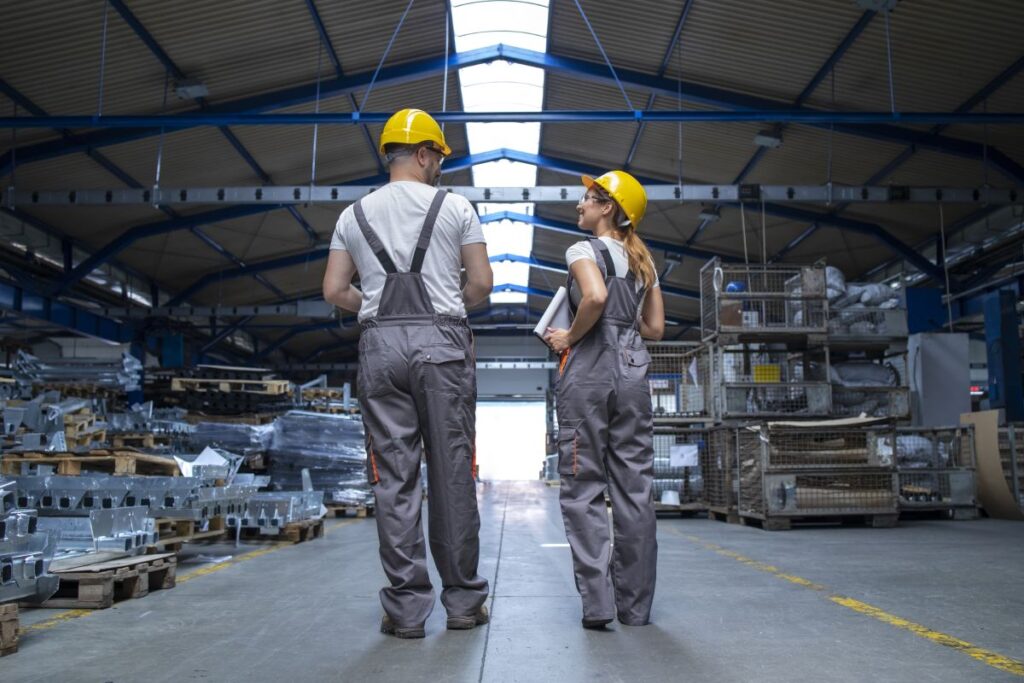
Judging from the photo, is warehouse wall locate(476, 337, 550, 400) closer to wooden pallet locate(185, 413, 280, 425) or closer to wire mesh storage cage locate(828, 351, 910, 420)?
wooden pallet locate(185, 413, 280, 425)

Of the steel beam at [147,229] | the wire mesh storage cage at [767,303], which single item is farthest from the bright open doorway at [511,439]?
the wire mesh storage cage at [767,303]

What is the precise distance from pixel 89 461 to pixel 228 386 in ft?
22.6

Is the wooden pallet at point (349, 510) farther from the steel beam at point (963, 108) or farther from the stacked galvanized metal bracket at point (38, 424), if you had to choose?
the steel beam at point (963, 108)

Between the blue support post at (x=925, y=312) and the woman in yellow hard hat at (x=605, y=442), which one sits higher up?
the blue support post at (x=925, y=312)

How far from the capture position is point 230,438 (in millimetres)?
10227

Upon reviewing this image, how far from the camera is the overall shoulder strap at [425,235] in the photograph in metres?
3.21

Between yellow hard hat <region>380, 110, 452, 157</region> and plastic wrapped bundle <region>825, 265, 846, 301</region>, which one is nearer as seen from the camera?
yellow hard hat <region>380, 110, 452, 157</region>

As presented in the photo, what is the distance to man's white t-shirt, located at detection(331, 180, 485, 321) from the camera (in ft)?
10.6

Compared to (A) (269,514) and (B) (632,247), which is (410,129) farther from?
(A) (269,514)

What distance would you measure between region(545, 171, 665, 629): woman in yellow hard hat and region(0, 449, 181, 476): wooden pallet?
398 cm

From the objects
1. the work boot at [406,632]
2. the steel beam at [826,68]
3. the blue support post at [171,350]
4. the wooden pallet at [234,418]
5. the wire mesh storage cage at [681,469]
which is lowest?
the work boot at [406,632]

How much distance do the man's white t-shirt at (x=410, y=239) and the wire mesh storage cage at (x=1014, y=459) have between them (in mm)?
9218

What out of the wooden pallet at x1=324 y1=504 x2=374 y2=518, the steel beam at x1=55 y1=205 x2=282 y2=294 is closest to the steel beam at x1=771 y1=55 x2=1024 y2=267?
the wooden pallet at x1=324 y1=504 x2=374 y2=518

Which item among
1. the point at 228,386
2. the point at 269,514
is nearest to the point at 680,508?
the point at 269,514
